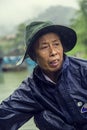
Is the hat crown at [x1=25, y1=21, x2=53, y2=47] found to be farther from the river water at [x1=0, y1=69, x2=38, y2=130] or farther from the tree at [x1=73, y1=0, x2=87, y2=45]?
the tree at [x1=73, y1=0, x2=87, y2=45]

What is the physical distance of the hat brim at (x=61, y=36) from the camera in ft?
7.95

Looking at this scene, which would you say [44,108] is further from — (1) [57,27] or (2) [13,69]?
(2) [13,69]

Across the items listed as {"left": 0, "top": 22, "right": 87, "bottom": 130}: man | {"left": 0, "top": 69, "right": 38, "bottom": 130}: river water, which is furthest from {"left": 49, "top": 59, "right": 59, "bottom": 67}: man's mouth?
{"left": 0, "top": 69, "right": 38, "bottom": 130}: river water

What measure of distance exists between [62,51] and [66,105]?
256 mm

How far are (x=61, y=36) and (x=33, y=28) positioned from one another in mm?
166

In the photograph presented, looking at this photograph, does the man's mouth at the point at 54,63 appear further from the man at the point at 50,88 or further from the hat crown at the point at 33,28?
the hat crown at the point at 33,28

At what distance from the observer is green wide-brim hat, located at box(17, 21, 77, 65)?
241 cm

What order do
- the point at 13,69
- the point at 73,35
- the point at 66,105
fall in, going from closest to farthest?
the point at 66,105 < the point at 73,35 < the point at 13,69

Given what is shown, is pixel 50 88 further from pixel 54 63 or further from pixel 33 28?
pixel 33 28

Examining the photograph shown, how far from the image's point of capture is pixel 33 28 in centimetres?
243

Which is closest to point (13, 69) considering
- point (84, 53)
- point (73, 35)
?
point (84, 53)

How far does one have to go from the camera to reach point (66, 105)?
2375 millimetres

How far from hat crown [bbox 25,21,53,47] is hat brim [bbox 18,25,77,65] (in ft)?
0.04

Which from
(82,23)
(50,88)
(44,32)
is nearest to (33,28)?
(44,32)
